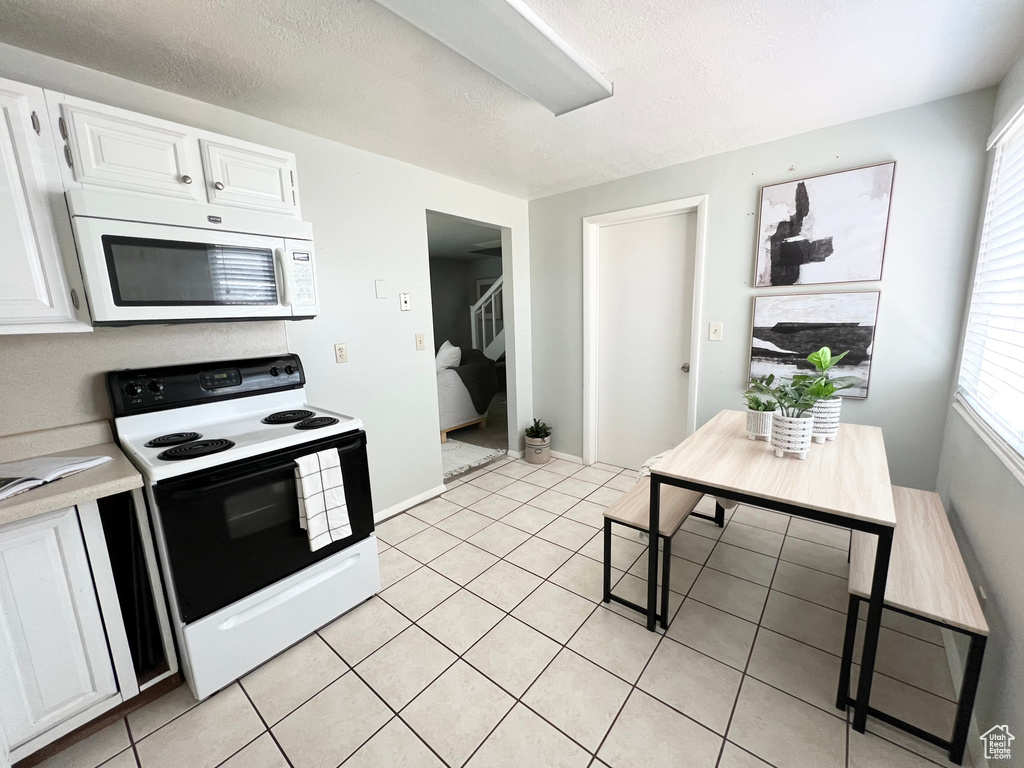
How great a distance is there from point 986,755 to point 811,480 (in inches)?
31.0

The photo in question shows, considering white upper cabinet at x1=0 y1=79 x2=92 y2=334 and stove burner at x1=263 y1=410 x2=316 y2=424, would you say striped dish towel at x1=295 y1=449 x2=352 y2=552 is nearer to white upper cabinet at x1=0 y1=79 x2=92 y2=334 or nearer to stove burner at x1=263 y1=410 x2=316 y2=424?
stove burner at x1=263 y1=410 x2=316 y2=424

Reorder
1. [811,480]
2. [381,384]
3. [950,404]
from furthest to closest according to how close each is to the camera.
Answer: [381,384] → [950,404] → [811,480]

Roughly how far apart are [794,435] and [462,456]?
9.24 ft

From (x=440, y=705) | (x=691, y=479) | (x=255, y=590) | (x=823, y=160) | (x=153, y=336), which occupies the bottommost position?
(x=440, y=705)

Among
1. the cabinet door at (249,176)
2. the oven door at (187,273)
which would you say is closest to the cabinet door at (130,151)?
the cabinet door at (249,176)

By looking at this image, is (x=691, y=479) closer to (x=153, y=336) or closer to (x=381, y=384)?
(x=381, y=384)

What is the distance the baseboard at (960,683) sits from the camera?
45.7 inches

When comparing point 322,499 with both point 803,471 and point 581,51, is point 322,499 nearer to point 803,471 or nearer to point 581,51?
point 803,471

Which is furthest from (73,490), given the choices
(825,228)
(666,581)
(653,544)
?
(825,228)

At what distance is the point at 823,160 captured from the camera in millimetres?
2256

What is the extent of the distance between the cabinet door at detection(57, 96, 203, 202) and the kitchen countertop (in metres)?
0.97

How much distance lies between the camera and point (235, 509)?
1.47 metres

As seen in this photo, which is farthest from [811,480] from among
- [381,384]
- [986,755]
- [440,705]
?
[381,384]

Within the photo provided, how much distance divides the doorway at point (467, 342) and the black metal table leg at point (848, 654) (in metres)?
2.52
